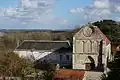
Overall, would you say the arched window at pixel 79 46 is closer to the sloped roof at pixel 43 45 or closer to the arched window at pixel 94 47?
the arched window at pixel 94 47

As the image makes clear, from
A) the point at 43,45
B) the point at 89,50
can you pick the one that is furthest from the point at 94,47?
the point at 43,45

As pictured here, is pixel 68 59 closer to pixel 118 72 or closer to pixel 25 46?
pixel 25 46

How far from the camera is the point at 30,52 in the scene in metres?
59.3

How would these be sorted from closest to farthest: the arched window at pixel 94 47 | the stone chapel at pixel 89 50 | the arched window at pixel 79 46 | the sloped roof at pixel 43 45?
the stone chapel at pixel 89 50
the arched window at pixel 94 47
the arched window at pixel 79 46
the sloped roof at pixel 43 45

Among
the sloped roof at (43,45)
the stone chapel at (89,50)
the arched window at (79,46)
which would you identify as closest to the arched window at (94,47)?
the stone chapel at (89,50)

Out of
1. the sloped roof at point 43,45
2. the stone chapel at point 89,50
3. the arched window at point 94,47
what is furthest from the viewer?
the sloped roof at point 43,45

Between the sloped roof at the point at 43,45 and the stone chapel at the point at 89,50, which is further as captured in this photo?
the sloped roof at the point at 43,45

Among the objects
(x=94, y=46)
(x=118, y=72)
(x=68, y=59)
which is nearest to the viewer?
(x=118, y=72)

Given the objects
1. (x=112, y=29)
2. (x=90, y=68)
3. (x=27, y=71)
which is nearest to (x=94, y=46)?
(x=90, y=68)

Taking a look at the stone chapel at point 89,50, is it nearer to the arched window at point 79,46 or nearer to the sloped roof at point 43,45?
the arched window at point 79,46

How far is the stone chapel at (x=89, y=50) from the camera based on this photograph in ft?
164

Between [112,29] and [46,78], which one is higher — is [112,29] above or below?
above

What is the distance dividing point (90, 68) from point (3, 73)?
19.0 m

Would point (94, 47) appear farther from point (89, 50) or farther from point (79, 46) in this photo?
point (79, 46)
